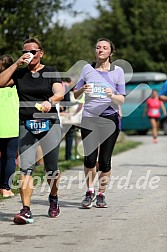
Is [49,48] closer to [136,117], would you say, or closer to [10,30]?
[10,30]

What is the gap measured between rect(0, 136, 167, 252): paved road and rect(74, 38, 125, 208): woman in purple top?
583 millimetres

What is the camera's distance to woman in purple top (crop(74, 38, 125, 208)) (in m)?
9.43

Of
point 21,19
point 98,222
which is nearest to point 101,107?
point 98,222

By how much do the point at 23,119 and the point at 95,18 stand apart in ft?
143

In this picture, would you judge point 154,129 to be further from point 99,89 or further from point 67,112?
point 99,89

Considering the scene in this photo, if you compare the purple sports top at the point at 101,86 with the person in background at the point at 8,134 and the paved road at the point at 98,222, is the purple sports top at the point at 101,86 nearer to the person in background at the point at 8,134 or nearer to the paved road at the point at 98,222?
the paved road at the point at 98,222

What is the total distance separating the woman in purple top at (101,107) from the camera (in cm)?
943

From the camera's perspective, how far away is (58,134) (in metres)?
8.72

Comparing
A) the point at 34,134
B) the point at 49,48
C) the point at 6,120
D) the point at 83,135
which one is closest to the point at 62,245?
the point at 34,134

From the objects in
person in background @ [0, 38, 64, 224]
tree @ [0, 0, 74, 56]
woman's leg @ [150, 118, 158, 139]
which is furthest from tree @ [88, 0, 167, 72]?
person in background @ [0, 38, 64, 224]

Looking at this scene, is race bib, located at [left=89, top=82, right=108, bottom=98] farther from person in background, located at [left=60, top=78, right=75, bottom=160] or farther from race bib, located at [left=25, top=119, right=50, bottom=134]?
person in background, located at [left=60, top=78, right=75, bottom=160]

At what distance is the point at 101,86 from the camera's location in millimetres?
9406

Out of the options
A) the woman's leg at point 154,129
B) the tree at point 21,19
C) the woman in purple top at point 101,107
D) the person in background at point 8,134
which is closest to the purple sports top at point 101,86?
the woman in purple top at point 101,107

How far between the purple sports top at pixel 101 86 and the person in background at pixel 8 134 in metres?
1.70
